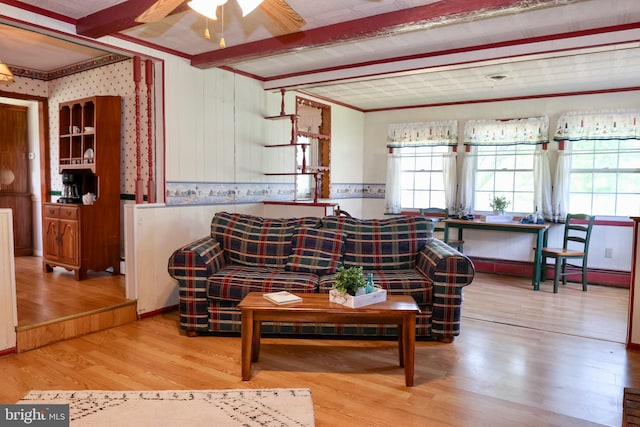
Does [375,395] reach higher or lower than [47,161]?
lower

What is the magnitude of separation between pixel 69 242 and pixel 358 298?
3643mm

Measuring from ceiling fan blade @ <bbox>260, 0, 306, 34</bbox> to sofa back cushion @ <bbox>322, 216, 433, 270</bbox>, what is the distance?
6.35ft

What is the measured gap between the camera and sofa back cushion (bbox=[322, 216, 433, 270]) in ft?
12.9

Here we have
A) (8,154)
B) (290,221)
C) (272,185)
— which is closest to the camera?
(290,221)

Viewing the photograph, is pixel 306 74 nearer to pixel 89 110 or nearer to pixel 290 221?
pixel 290 221

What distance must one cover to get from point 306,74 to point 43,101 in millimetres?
3486

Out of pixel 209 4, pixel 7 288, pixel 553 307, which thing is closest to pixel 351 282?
pixel 209 4

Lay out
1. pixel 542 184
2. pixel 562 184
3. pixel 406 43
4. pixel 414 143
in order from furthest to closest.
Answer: pixel 414 143, pixel 542 184, pixel 562 184, pixel 406 43

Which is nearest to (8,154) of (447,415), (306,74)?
(306,74)

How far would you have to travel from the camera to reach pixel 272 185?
18.2 ft

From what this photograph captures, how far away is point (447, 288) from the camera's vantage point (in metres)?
3.39

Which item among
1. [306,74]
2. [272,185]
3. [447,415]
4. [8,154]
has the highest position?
[306,74]

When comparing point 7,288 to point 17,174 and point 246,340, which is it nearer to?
point 246,340

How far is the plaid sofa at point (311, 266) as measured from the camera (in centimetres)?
342
